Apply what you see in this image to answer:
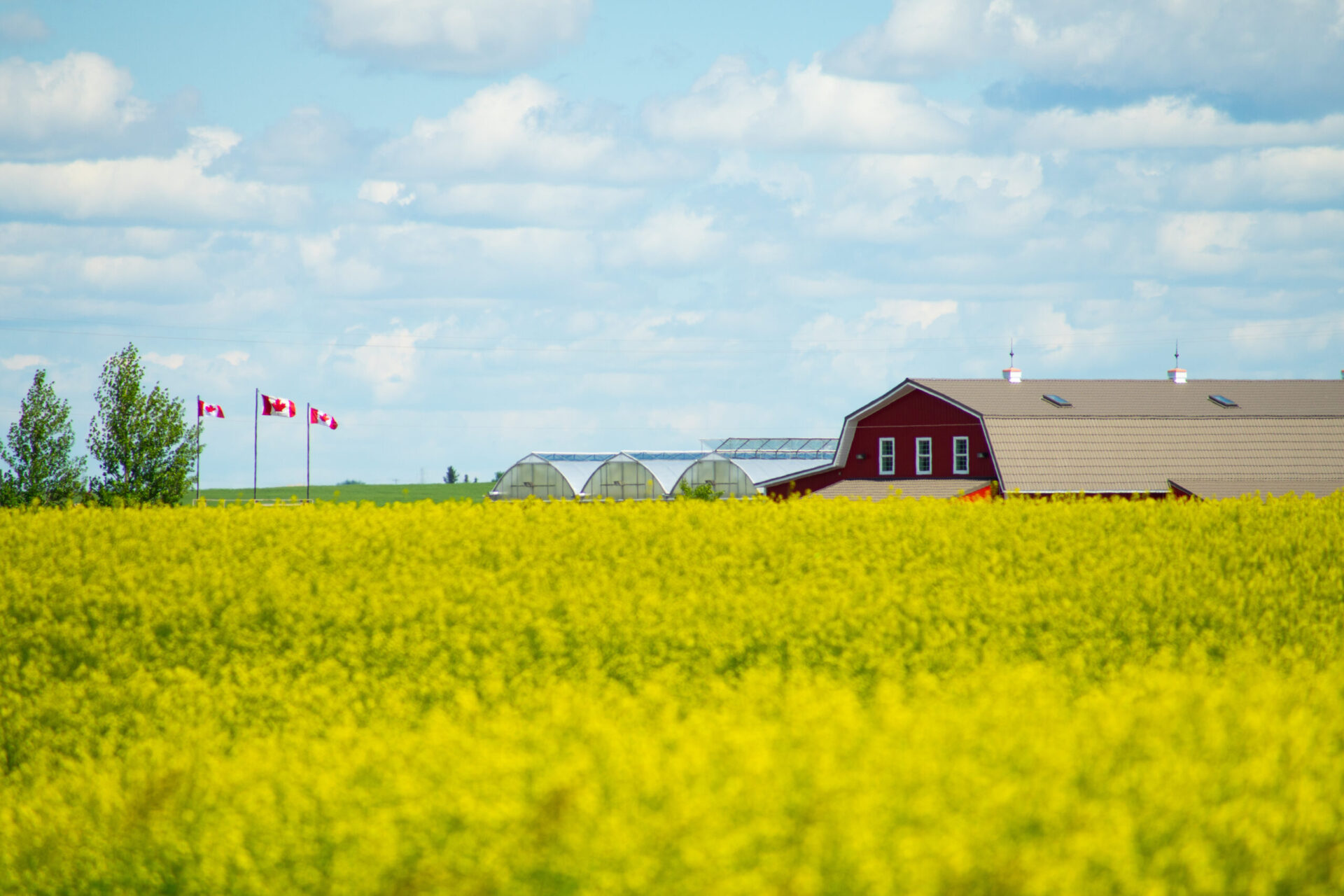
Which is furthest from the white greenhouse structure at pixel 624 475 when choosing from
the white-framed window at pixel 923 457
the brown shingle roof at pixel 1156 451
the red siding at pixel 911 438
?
the brown shingle roof at pixel 1156 451

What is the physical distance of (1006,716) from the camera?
8688mm

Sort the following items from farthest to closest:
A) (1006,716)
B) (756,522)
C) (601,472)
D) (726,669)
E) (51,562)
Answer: (601,472)
(756,522)
(51,562)
(726,669)
(1006,716)


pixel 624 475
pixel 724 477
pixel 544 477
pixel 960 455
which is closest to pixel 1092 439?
pixel 960 455

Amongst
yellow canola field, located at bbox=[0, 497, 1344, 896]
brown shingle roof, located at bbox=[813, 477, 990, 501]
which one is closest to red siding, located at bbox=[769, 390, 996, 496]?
brown shingle roof, located at bbox=[813, 477, 990, 501]

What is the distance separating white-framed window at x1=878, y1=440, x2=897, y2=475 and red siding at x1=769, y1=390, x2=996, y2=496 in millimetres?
122

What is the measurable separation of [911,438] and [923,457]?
2.99ft

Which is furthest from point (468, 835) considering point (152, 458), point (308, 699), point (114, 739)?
point (152, 458)

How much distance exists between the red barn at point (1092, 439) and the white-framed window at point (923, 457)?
6cm

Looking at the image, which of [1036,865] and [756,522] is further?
[756,522]

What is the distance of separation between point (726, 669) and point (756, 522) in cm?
390

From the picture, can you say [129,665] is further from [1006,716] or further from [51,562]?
[1006,716]

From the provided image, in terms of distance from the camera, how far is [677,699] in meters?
12.4

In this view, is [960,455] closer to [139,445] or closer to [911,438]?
[911,438]

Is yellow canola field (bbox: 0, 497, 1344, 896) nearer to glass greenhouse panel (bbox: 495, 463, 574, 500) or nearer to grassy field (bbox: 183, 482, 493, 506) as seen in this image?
glass greenhouse panel (bbox: 495, 463, 574, 500)
